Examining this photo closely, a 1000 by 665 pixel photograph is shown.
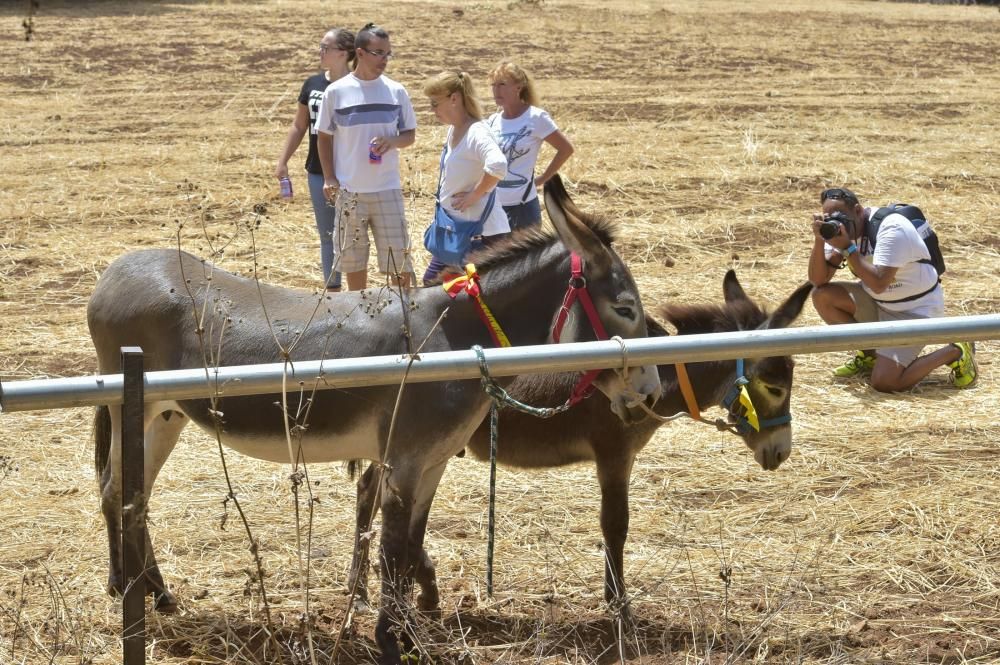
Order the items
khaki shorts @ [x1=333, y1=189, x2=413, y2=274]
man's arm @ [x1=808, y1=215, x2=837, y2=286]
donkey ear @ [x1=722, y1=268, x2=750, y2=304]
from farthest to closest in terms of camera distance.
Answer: man's arm @ [x1=808, y1=215, x2=837, y2=286]
khaki shorts @ [x1=333, y1=189, x2=413, y2=274]
donkey ear @ [x1=722, y1=268, x2=750, y2=304]

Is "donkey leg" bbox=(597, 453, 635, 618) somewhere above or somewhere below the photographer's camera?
below

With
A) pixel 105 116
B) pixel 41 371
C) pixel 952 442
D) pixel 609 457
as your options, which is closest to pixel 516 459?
pixel 609 457

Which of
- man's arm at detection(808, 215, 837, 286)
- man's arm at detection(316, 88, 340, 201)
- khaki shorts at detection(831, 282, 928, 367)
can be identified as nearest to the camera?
man's arm at detection(316, 88, 340, 201)

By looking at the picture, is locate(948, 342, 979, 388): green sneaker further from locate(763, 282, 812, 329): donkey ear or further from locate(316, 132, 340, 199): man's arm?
locate(316, 132, 340, 199): man's arm

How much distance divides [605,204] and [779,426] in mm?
6928

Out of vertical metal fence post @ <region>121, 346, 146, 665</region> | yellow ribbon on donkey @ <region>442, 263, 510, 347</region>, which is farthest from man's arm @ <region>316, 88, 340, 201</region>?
vertical metal fence post @ <region>121, 346, 146, 665</region>

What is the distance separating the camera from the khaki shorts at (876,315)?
7730 millimetres

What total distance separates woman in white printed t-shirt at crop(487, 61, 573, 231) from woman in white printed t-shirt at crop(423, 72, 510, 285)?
0.55m

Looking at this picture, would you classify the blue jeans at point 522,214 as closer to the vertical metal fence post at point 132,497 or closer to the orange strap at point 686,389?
the orange strap at point 686,389

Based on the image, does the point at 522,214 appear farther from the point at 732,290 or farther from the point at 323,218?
the point at 732,290

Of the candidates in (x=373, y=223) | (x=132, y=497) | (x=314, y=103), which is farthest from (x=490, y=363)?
(x=314, y=103)

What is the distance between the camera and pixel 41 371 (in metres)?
7.75

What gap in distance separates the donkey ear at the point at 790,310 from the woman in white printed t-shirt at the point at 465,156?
2.04 meters

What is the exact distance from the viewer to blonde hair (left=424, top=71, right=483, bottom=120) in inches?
269
